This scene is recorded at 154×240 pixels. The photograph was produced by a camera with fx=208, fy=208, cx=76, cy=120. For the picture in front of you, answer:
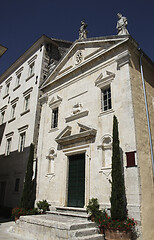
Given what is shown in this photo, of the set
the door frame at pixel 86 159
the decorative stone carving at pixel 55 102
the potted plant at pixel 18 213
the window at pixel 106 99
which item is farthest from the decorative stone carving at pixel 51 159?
the window at pixel 106 99

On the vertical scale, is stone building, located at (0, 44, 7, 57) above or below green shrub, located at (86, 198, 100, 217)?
above

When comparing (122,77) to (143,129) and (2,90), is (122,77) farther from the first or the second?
(2,90)

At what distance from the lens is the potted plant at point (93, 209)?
336 inches

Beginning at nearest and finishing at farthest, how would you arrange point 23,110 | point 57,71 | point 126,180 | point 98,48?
point 126,180, point 98,48, point 57,71, point 23,110

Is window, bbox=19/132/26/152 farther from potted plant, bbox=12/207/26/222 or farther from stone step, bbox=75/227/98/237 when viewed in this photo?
stone step, bbox=75/227/98/237

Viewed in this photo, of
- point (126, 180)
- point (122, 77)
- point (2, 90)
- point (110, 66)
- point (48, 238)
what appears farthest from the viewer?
point (2, 90)

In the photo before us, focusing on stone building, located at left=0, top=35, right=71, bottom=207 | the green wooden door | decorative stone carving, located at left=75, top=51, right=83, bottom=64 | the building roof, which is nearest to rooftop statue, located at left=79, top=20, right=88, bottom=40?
decorative stone carving, located at left=75, top=51, right=83, bottom=64

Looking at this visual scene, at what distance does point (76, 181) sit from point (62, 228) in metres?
3.56

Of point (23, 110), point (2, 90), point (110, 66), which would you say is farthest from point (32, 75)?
point (110, 66)

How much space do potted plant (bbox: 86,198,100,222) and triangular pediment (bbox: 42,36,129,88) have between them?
298 inches

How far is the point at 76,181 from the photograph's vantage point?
1073 centimetres

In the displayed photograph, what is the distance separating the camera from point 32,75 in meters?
17.7

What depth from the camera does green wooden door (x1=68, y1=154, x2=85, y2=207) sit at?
10.2 metres

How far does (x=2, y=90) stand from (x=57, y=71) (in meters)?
11.0
